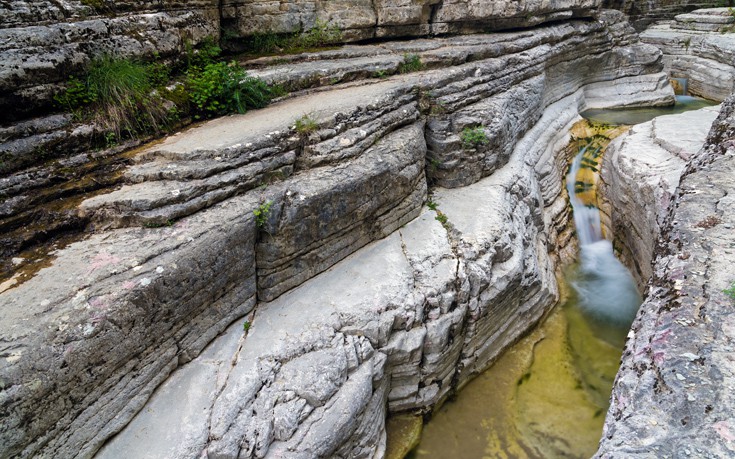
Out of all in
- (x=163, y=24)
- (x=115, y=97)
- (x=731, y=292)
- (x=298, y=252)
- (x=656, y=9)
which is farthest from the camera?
(x=656, y=9)

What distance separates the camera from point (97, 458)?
4051mm

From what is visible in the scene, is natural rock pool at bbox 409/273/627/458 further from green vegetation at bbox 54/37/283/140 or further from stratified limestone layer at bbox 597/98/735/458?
green vegetation at bbox 54/37/283/140

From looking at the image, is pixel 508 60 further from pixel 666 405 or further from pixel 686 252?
pixel 666 405

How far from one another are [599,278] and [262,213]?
666 centimetres

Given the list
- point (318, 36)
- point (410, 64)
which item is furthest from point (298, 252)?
point (318, 36)

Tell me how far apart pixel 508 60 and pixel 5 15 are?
27.7 ft

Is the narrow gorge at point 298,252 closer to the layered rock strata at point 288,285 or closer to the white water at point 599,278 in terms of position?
the layered rock strata at point 288,285

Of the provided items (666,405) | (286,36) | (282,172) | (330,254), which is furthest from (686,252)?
(286,36)

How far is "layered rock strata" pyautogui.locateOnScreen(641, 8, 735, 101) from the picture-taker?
46.8 feet

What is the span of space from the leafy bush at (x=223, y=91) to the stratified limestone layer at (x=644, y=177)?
22.0ft

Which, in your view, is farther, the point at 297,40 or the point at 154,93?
the point at 297,40

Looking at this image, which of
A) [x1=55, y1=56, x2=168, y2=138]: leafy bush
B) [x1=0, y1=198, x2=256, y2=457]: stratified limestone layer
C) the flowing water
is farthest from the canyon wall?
the flowing water

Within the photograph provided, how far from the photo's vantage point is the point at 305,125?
19.4 feet

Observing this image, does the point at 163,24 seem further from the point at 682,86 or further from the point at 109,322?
the point at 682,86
